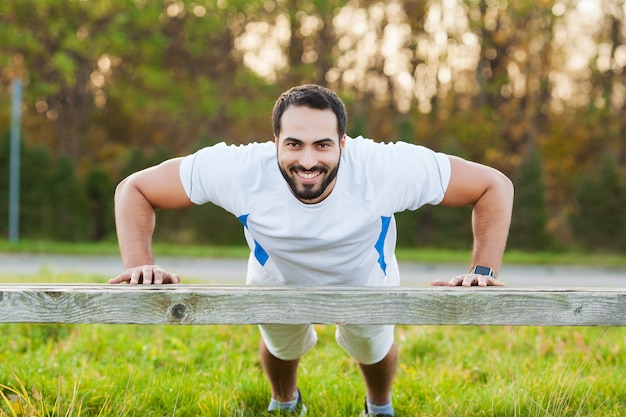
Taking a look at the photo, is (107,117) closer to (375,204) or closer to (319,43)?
(319,43)

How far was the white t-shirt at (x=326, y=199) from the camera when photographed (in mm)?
2996

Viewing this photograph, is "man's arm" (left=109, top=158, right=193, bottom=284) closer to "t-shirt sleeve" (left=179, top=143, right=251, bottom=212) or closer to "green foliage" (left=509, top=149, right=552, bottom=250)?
"t-shirt sleeve" (left=179, top=143, right=251, bottom=212)

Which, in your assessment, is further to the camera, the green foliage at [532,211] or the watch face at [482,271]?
the green foliage at [532,211]

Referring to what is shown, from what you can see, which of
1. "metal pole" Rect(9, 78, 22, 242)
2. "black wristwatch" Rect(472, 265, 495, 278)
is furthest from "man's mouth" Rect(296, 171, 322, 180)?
"metal pole" Rect(9, 78, 22, 242)

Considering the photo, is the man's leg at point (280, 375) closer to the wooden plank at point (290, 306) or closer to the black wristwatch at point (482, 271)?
the black wristwatch at point (482, 271)

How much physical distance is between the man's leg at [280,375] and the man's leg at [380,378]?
33 centimetres

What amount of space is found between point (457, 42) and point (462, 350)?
16322 mm

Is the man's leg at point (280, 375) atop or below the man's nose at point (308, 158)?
below

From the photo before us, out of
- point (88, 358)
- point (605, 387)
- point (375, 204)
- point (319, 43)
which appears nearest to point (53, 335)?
point (88, 358)

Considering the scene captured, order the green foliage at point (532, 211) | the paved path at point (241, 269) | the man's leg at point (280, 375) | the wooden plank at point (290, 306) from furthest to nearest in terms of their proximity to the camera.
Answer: the green foliage at point (532, 211), the paved path at point (241, 269), the man's leg at point (280, 375), the wooden plank at point (290, 306)

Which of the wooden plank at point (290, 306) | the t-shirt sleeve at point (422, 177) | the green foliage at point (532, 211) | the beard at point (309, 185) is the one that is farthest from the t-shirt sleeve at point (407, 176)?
the green foliage at point (532, 211)

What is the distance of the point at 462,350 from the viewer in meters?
4.79

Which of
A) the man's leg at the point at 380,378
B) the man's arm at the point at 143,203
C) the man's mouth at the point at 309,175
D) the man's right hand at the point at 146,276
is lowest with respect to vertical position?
the man's leg at the point at 380,378

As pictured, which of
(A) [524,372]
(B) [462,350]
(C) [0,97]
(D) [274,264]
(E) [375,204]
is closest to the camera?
(E) [375,204]
